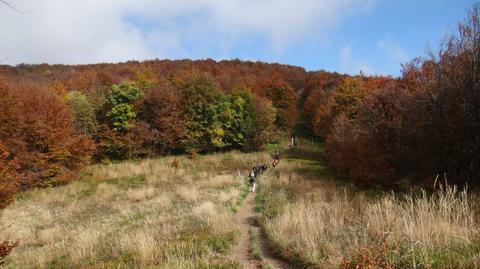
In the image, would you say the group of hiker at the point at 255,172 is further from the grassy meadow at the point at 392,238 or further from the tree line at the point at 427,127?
the grassy meadow at the point at 392,238

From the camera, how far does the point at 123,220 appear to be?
18422mm

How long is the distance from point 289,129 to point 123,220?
2236 inches

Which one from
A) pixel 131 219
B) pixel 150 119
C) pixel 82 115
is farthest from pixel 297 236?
pixel 82 115

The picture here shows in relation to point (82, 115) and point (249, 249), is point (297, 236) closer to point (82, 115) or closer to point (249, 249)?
point (249, 249)

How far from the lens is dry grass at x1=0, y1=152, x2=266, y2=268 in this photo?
9648mm

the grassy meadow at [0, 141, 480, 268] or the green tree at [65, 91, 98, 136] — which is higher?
the green tree at [65, 91, 98, 136]

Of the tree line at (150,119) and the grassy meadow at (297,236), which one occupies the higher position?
the tree line at (150,119)

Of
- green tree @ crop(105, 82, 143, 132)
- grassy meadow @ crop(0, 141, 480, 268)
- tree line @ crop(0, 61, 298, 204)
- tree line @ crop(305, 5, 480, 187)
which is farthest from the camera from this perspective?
green tree @ crop(105, 82, 143, 132)

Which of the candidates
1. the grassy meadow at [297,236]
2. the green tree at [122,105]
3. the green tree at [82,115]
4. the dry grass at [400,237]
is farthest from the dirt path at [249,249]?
the green tree at [82,115]

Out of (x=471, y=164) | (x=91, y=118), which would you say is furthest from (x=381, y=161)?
(x=91, y=118)

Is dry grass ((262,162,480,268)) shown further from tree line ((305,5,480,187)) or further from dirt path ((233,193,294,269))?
tree line ((305,5,480,187))

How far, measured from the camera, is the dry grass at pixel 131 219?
31.7ft

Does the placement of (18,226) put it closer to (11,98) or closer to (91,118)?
(11,98)

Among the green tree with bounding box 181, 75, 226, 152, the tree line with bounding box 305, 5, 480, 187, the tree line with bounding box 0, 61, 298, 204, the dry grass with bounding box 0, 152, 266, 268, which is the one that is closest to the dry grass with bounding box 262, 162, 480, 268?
the dry grass with bounding box 0, 152, 266, 268
